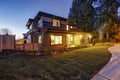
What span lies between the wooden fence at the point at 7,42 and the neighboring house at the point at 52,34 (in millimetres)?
3086

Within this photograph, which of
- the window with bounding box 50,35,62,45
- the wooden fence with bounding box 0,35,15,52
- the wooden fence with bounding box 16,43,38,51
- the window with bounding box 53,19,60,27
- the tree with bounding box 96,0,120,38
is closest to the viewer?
the wooden fence with bounding box 0,35,15,52

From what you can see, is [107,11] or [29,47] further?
[107,11]

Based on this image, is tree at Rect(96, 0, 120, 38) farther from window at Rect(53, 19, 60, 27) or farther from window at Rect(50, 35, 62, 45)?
window at Rect(53, 19, 60, 27)

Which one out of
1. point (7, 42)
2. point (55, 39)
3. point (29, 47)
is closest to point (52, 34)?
point (55, 39)

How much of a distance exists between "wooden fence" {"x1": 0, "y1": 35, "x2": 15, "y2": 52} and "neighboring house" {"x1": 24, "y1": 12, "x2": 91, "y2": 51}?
3.09m

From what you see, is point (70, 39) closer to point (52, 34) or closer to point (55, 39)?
point (55, 39)

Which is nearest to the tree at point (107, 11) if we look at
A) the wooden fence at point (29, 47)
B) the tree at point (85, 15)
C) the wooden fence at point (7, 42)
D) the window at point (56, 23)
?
the tree at point (85, 15)

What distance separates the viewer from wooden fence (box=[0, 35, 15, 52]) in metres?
15.4

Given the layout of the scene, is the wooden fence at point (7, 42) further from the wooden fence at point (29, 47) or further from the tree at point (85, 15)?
the tree at point (85, 15)

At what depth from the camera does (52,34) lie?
20281 millimetres

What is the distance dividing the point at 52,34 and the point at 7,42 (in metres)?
6.74

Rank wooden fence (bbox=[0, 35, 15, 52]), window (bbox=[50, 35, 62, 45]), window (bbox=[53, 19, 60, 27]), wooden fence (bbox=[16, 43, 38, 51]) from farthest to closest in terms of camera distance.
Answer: window (bbox=[53, 19, 60, 27])
window (bbox=[50, 35, 62, 45])
wooden fence (bbox=[16, 43, 38, 51])
wooden fence (bbox=[0, 35, 15, 52])

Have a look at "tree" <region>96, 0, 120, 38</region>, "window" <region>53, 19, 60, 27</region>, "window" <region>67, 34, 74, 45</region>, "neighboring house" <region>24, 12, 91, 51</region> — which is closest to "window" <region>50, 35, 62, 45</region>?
"neighboring house" <region>24, 12, 91, 51</region>

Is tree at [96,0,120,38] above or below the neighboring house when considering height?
above
